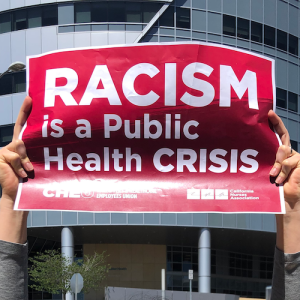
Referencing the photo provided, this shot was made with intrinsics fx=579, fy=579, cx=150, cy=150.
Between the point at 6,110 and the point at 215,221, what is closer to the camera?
the point at 215,221

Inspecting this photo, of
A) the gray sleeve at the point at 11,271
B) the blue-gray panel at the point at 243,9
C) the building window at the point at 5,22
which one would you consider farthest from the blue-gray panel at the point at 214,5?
the gray sleeve at the point at 11,271

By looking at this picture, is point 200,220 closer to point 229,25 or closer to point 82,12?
point 229,25

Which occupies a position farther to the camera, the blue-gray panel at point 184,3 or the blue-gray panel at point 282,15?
the blue-gray panel at point 282,15

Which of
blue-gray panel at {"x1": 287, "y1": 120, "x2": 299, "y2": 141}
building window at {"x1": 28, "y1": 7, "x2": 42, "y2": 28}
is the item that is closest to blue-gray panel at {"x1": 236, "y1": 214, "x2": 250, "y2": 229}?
blue-gray panel at {"x1": 287, "y1": 120, "x2": 299, "y2": 141}

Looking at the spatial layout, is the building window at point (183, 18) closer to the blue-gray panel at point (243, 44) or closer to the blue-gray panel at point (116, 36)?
the blue-gray panel at point (243, 44)

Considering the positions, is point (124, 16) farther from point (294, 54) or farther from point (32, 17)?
point (294, 54)

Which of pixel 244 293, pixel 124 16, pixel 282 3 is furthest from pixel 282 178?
pixel 244 293

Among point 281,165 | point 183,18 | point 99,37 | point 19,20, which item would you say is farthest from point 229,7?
point 281,165

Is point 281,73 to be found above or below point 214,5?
below
